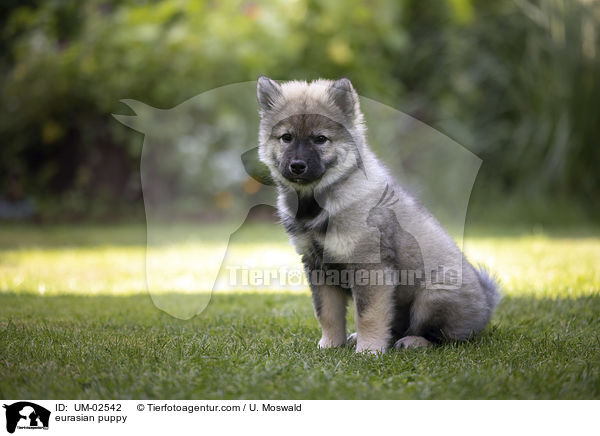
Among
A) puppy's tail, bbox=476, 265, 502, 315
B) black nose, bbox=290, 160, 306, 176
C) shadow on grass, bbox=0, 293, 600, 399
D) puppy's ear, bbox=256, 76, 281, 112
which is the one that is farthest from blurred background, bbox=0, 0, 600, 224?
puppy's tail, bbox=476, 265, 502, 315

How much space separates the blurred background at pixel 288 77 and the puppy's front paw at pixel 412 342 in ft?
16.0

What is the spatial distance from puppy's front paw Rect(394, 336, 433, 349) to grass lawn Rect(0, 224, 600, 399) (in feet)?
0.30

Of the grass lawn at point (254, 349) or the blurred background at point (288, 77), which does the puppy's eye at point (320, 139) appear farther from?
the blurred background at point (288, 77)

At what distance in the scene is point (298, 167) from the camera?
9.49 ft

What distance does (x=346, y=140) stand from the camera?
3.04m

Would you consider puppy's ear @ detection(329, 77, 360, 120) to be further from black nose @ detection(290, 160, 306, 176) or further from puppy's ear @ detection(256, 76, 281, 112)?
black nose @ detection(290, 160, 306, 176)

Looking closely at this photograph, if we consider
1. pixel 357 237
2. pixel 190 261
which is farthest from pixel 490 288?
pixel 190 261

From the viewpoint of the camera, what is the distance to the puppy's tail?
3.13 m

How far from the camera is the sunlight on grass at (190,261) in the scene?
455 cm

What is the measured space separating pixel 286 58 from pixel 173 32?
5.16 ft
